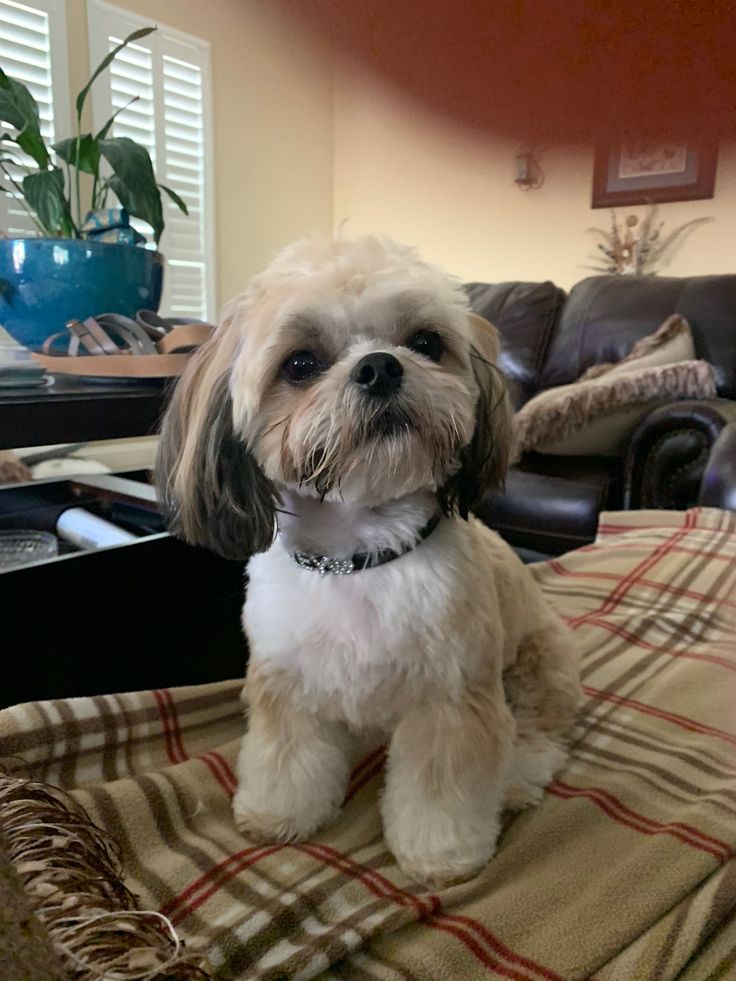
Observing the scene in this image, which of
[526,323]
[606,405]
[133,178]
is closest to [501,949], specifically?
[133,178]

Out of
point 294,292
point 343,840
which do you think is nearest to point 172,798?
point 343,840

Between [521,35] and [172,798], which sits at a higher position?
[521,35]

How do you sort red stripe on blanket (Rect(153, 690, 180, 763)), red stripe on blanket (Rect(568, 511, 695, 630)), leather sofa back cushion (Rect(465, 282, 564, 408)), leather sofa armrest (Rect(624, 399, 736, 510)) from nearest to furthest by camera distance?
red stripe on blanket (Rect(153, 690, 180, 763)) < red stripe on blanket (Rect(568, 511, 695, 630)) < leather sofa armrest (Rect(624, 399, 736, 510)) < leather sofa back cushion (Rect(465, 282, 564, 408))

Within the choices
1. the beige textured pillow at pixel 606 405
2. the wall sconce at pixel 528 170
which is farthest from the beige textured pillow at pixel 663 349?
the wall sconce at pixel 528 170

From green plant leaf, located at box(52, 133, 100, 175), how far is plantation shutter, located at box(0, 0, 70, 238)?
0.11 m

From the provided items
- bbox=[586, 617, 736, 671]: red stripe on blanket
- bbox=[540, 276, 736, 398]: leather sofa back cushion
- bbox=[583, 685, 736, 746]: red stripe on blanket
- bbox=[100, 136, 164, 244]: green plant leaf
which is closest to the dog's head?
bbox=[583, 685, 736, 746]: red stripe on blanket

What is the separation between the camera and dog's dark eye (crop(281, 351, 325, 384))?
81 centimetres

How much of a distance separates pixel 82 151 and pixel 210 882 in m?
1.27

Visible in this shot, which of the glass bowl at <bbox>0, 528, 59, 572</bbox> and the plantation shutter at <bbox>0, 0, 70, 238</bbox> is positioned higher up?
the plantation shutter at <bbox>0, 0, 70, 238</bbox>

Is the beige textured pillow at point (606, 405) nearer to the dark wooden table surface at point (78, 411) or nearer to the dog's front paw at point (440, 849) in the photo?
the dark wooden table surface at point (78, 411)

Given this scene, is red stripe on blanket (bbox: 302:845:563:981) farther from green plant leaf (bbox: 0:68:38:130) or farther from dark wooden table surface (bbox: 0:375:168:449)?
green plant leaf (bbox: 0:68:38:130)

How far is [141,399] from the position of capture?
3.73 feet

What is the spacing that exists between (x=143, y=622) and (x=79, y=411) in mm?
437

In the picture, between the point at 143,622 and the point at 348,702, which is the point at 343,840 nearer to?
the point at 348,702
